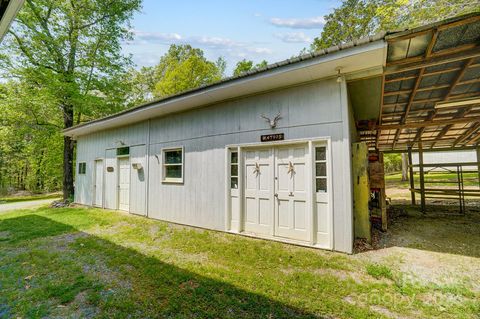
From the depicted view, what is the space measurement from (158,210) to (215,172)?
2.59 meters

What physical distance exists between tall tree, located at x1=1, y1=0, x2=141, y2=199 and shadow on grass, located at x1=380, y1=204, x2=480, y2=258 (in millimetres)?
13264

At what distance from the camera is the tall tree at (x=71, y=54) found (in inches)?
379

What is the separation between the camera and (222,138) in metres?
5.27

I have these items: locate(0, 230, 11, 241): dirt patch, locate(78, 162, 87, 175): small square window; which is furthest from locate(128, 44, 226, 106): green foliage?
locate(0, 230, 11, 241): dirt patch

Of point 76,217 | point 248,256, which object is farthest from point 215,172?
point 76,217

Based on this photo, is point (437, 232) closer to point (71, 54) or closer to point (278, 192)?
point (278, 192)

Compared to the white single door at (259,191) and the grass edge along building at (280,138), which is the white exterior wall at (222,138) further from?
the white single door at (259,191)

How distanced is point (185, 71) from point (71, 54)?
22.1ft

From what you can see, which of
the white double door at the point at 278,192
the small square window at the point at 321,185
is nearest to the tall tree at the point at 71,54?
the white double door at the point at 278,192

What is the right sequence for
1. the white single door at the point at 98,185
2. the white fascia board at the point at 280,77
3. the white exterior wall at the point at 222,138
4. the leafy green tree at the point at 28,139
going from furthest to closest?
the leafy green tree at the point at 28,139, the white single door at the point at 98,185, the white exterior wall at the point at 222,138, the white fascia board at the point at 280,77

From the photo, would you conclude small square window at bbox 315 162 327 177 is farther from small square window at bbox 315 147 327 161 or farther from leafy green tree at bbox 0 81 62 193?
leafy green tree at bbox 0 81 62 193

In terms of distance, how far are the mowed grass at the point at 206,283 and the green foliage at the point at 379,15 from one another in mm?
5894

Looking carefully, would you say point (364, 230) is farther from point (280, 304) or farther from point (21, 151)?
point (21, 151)

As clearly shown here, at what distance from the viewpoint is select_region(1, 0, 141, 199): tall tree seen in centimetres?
962
